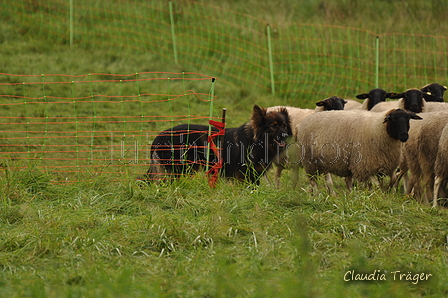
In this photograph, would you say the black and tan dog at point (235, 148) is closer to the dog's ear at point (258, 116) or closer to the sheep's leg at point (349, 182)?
the dog's ear at point (258, 116)

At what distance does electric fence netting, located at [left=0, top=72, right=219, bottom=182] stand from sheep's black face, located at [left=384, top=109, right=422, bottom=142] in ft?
9.06

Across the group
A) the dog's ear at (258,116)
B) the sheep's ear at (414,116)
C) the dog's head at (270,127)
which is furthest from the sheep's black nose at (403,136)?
the dog's ear at (258,116)

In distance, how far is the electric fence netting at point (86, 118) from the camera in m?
8.03

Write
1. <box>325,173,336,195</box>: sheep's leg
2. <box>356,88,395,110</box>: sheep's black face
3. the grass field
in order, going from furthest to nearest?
<box>356,88,395,110</box>: sheep's black face → <box>325,173,336,195</box>: sheep's leg → the grass field

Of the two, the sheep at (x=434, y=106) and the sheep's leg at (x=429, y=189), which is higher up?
the sheep at (x=434, y=106)

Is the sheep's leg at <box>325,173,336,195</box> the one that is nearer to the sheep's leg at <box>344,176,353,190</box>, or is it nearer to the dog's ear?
the sheep's leg at <box>344,176,353,190</box>

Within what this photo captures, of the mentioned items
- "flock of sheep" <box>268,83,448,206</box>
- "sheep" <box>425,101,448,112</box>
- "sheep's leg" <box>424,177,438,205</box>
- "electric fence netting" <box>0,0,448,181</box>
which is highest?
"electric fence netting" <box>0,0,448,181</box>

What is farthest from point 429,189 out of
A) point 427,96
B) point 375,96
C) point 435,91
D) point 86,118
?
point 86,118

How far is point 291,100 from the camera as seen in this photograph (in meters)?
12.6

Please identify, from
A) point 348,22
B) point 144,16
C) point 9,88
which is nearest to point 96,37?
point 144,16

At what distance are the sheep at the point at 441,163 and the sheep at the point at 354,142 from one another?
40 centimetres

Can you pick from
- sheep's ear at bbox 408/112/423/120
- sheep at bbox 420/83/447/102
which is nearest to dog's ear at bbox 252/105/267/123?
sheep's ear at bbox 408/112/423/120

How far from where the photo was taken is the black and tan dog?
6562mm

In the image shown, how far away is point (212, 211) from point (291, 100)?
8.09m
